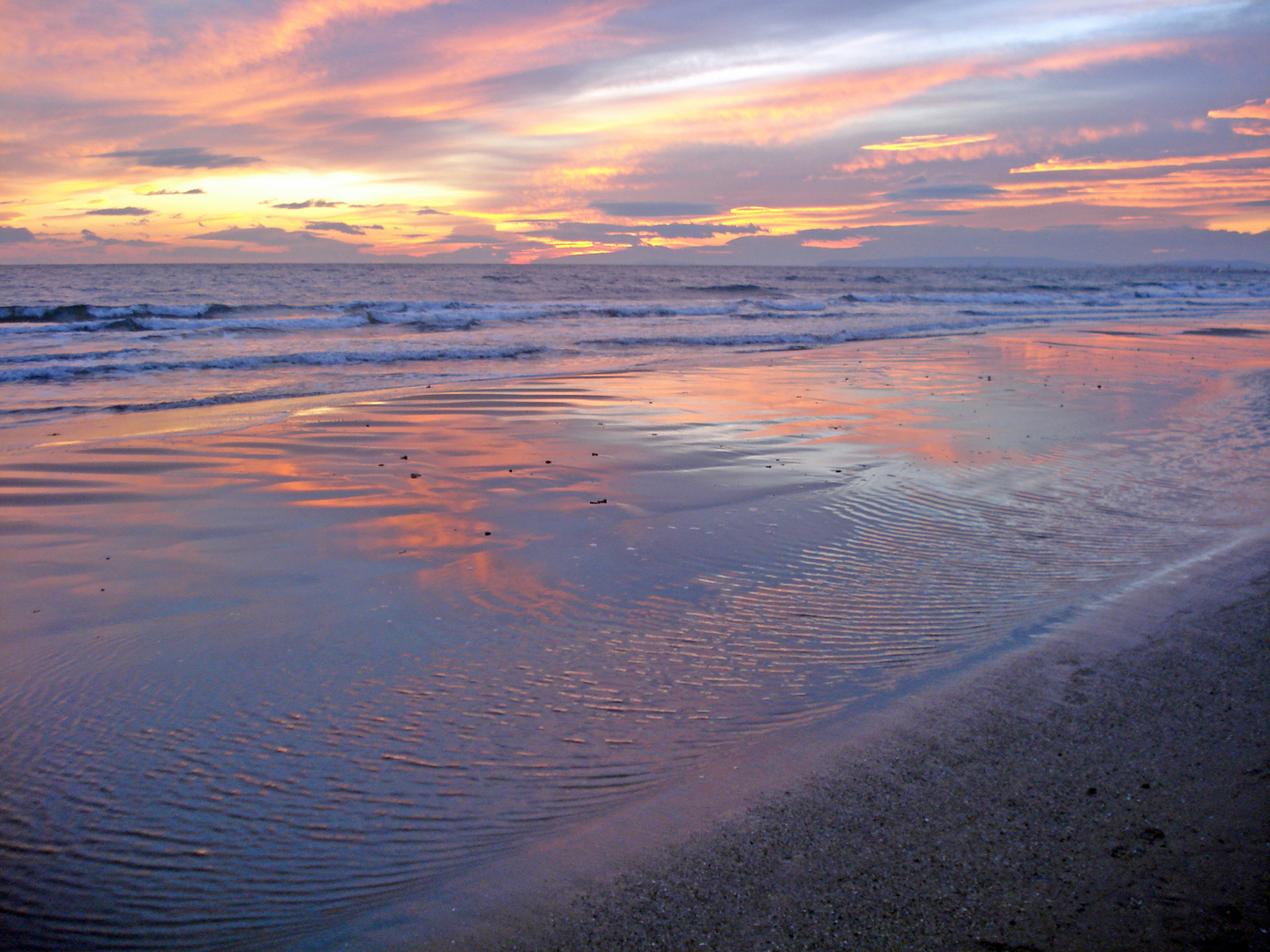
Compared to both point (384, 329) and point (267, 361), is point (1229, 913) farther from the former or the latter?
point (384, 329)

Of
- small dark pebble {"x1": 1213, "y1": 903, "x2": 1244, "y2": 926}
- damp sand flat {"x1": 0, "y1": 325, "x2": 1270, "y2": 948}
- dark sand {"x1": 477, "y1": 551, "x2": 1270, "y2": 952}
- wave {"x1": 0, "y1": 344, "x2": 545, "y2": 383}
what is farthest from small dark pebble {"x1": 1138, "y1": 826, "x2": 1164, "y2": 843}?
wave {"x1": 0, "y1": 344, "x2": 545, "y2": 383}

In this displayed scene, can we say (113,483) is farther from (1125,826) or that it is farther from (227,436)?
(1125,826)

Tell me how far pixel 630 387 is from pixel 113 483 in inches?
299

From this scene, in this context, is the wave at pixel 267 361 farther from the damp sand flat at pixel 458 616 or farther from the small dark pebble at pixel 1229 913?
the small dark pebble at pixel 1229 913

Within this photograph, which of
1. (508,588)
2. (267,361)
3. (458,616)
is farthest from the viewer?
(267,361)

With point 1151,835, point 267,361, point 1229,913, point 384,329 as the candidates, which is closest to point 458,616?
point 1151,835

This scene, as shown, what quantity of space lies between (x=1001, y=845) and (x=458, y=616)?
2.76 metres

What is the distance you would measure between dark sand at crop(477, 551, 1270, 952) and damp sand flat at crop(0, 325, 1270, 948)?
0.89 ft

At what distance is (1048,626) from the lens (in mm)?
4000

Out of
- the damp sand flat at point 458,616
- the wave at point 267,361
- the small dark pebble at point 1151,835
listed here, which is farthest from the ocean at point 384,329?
the small dark pebble at point 1151,835

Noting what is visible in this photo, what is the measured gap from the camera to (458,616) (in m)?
4.23

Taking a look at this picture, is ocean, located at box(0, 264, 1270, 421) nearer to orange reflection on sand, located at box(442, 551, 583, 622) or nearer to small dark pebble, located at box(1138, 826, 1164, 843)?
orange reflection on sand, located at box(442, 551, 583, 622)

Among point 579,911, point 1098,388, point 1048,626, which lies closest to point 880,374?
point 1098,388

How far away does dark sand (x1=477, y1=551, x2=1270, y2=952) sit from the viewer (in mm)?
2088
